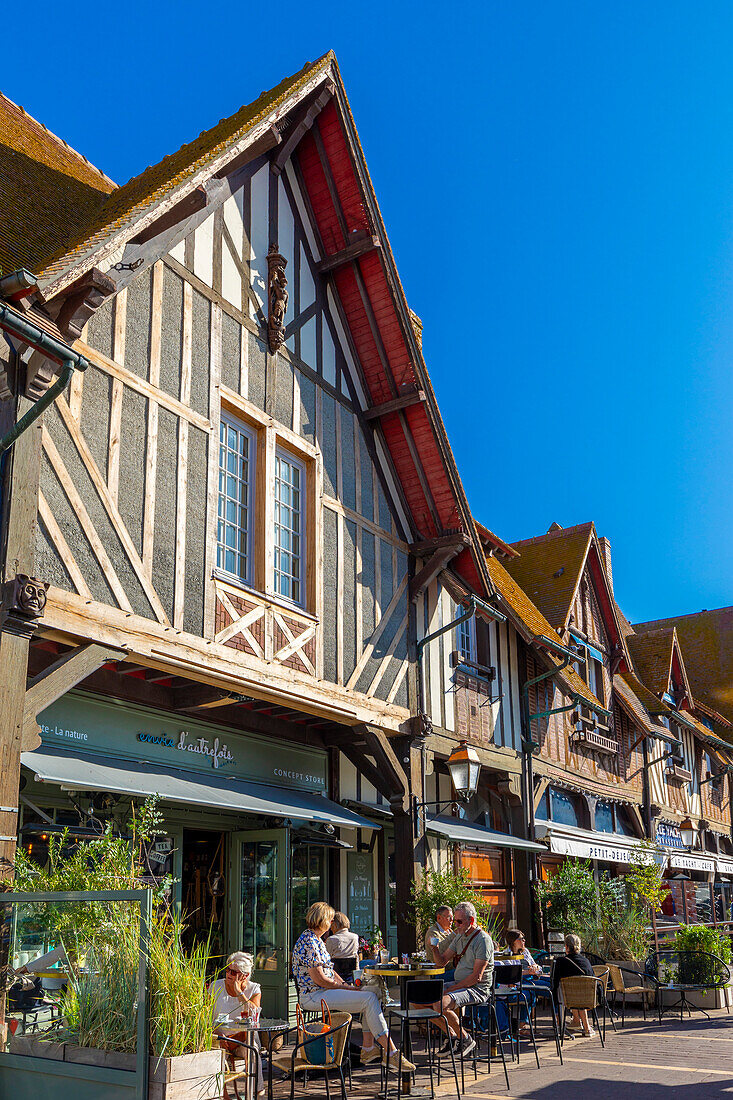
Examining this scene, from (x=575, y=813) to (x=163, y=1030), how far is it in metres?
13.7

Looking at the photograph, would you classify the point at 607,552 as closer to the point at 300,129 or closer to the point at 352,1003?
the point at 300,129

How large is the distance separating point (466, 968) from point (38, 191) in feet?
26.3

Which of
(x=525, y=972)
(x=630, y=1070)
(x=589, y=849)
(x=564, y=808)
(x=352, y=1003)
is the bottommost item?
(x=630, y=1070)

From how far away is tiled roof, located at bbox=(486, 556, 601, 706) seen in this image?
16.2 m

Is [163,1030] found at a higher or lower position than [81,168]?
lower

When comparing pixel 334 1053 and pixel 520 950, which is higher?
pixel 520 950

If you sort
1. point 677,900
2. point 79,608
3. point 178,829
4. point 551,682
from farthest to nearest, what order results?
point 677,900
point 551,682
point 178,829
point 79,608

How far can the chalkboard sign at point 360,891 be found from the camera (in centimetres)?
1252

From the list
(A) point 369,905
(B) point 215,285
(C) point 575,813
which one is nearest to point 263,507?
(B) point 215,285

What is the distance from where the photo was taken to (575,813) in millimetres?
17891

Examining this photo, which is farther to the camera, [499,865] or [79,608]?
[499,865]

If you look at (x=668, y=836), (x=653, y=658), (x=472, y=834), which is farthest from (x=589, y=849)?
(x=653, y=658)

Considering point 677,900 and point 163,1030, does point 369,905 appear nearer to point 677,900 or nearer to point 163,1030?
point 163,1030

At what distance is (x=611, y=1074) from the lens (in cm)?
799
